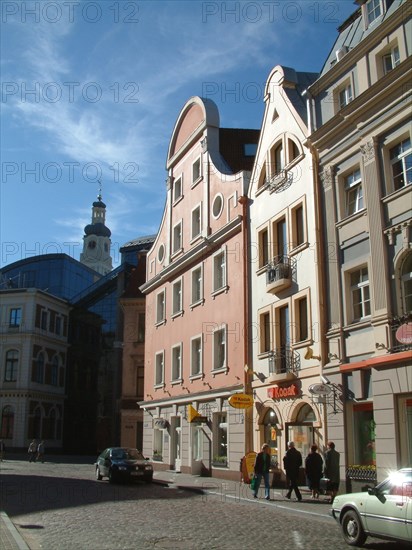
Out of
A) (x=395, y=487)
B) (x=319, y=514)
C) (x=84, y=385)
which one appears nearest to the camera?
(x=395, y=487)

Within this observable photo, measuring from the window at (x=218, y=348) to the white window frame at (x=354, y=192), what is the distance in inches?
382

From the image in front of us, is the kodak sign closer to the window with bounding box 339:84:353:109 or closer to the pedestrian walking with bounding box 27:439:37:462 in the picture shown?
the window with bounding box 339:84:353:109

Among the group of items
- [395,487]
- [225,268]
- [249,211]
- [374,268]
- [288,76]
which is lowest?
[395,487]

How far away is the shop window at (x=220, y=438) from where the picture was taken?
89.3ft

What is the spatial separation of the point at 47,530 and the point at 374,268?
10.8 meters

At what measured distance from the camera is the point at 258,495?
2011 centimetres

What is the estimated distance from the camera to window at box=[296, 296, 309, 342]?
2195 centimetres

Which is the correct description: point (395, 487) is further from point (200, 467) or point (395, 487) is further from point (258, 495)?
point (200, 467)

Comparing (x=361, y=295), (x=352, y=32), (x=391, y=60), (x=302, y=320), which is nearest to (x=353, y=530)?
(x=361, y=295)

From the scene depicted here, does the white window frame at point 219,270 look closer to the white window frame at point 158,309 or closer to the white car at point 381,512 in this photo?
the white window frame at point 158,309

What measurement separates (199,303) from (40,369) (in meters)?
35.6

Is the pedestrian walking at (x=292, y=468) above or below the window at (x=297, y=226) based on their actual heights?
below

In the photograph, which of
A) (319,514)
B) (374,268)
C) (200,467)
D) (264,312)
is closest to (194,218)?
(264,312)

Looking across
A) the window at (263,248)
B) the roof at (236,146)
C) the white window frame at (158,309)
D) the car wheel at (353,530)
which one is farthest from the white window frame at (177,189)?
the car wheel at (353,530)
